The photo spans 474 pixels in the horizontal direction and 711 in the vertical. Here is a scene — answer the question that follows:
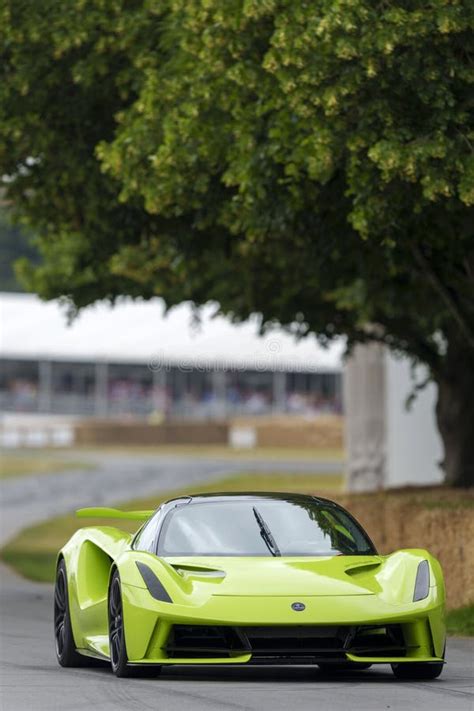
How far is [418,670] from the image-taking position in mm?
9938

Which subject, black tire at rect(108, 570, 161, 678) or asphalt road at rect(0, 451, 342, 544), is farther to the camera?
asphalt road at rect(0, 451, 342, 544)

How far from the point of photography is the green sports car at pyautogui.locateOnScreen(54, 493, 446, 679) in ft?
30.4

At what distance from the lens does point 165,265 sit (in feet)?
77.1

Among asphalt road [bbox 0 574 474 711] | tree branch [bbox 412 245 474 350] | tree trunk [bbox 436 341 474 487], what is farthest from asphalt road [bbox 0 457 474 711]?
tree trunk [bbox 436 341 474 487]

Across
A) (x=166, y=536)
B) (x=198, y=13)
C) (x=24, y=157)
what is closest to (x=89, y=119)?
(x=24, y=157)

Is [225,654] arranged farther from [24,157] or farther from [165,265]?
[165,265]

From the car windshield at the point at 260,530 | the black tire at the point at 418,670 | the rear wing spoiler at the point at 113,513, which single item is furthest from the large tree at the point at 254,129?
the black tire at the point at 418,670

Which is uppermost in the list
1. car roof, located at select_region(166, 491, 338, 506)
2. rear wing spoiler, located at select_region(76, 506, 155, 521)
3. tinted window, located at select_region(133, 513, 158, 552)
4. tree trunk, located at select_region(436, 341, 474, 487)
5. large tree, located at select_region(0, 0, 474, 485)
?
large tree, located at select_region(0, 0, 474, 485)

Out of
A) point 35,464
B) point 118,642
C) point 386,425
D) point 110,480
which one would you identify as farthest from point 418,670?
point 35,464

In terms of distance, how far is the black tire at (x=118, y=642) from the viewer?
964 centimetres

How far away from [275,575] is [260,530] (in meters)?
0.75

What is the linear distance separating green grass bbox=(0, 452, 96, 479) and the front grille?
45262 mm

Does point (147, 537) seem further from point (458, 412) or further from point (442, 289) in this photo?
point (458, 412)

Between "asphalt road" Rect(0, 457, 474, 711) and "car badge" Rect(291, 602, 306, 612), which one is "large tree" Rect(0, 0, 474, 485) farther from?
"car badge" Rect(291, 602, 306, 612)
